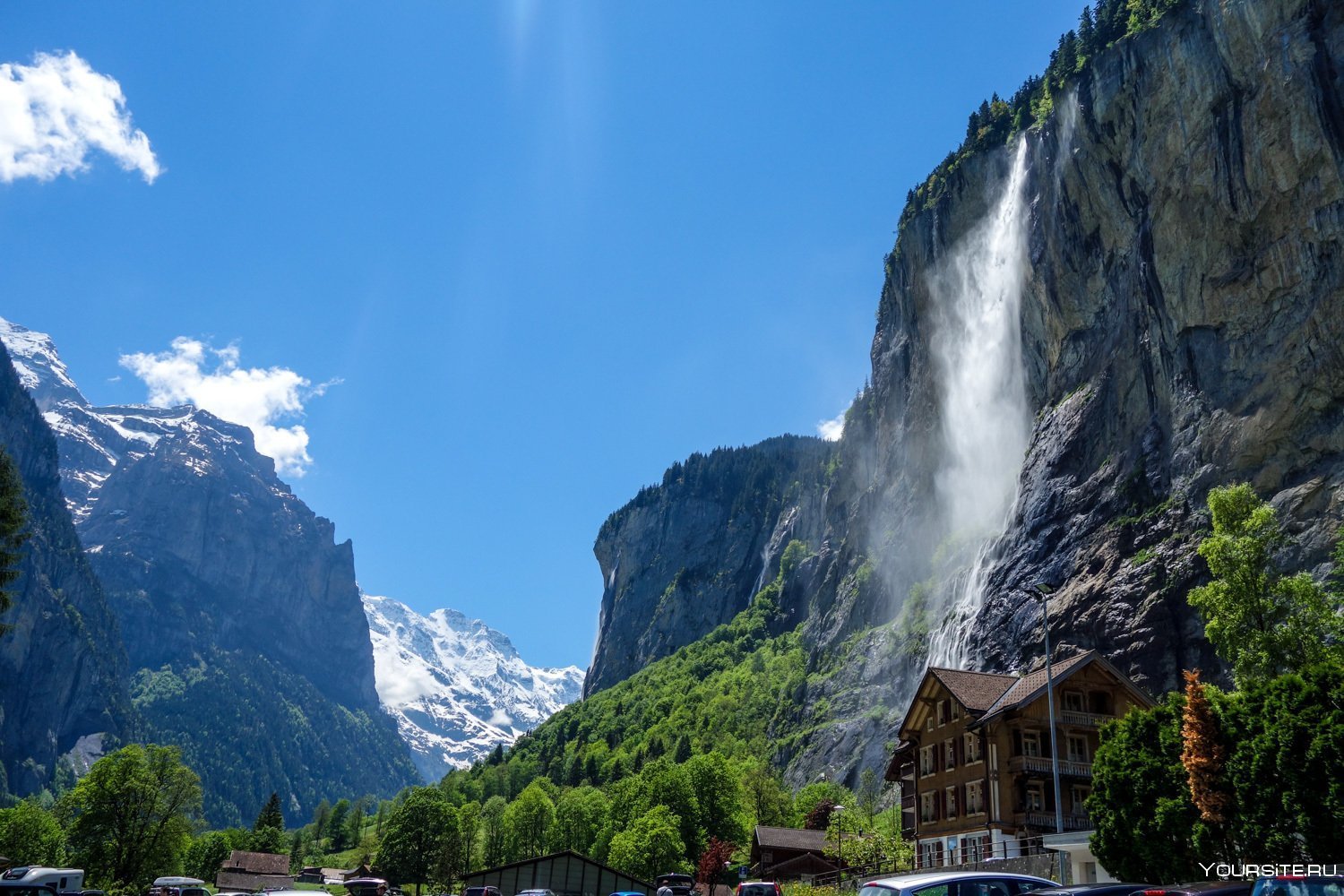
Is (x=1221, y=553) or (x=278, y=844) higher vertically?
(x=1221, y=553)

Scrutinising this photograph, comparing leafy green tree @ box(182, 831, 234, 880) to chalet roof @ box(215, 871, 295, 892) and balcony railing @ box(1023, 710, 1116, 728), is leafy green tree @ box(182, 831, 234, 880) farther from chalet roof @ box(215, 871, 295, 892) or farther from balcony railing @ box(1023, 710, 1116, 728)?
balcony railing @ box(1023, 710, 1116, 728)

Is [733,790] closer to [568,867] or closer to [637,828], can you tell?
[637,828]

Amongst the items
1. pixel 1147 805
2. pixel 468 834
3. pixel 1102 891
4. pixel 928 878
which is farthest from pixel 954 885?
pixel 468 834

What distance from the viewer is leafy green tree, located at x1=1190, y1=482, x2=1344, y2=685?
4578cm

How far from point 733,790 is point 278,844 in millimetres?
106294

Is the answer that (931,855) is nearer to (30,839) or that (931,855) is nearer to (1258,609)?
(1258,609)

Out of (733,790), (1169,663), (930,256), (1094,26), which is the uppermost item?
(1094,26)

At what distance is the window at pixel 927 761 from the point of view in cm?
6438

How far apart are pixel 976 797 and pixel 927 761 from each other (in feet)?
27.0

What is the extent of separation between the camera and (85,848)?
10525cm

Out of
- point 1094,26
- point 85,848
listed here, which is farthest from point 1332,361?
point 85,848

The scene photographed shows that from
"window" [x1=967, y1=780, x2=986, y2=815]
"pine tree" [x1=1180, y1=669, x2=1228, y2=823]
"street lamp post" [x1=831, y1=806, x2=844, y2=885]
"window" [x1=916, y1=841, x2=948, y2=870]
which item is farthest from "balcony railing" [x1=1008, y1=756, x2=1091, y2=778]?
"pine tree" [x1=1180, y1=669, x2=1228, y2=823]

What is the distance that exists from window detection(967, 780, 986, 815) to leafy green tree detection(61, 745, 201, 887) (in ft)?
280

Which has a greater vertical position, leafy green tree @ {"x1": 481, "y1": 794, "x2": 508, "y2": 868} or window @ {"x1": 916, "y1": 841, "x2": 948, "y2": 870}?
window @ {"x1": 916, "y1": 841, "x2": 948, "y2": 870}
